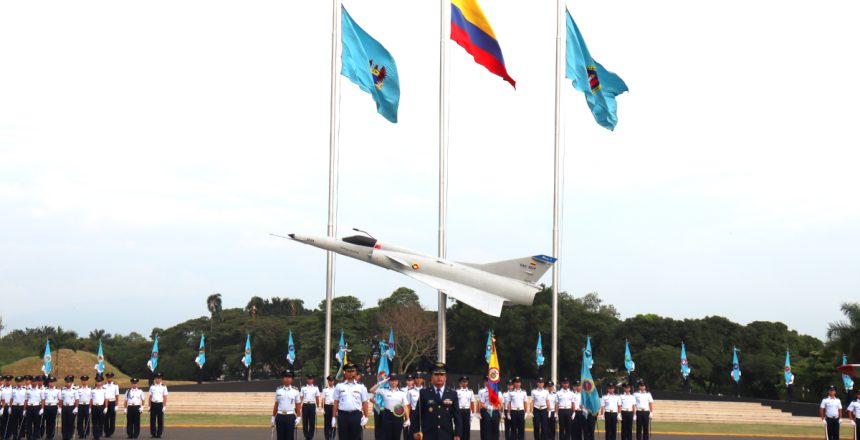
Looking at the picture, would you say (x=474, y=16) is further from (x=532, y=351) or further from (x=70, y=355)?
(x=70, y=355)

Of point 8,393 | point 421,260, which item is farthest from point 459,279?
point 8,393

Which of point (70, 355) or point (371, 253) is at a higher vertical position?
point (371, 253)

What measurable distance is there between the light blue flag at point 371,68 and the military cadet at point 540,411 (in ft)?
28.3

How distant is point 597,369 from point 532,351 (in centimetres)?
403

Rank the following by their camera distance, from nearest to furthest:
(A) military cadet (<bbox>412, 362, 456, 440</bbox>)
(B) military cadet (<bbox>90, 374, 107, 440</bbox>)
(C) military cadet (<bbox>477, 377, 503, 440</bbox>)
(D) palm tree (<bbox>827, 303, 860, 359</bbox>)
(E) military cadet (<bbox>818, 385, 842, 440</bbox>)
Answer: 1. (A) military cadet (<bbox>412, 362, 456, 440</bbox>)
2. (C) military cadet (<bbox>477, 377, 503, 440</bbox>)
3. (E) military cadet (<bbox>818, 385, 842, 440</bbox>)
4. (B) military cadet (<bbox>90, 374, 107, 440</bbox>)
5. (D) palm tree (<bbox>827, 303, 860, 359</bbox>)

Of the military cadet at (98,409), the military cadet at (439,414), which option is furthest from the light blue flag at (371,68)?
the military cadet at (439,414)

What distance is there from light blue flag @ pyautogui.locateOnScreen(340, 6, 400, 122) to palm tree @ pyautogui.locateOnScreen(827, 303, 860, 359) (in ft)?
73.1

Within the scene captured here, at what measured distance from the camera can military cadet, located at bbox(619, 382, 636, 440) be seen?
20219 millimetres

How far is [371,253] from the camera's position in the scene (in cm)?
2373

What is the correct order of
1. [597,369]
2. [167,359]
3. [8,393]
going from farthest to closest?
1. [167,359]
2. [597,369]
3. [8,393]

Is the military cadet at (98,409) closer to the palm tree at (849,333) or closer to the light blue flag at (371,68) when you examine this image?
the light blue flag at (371,68)

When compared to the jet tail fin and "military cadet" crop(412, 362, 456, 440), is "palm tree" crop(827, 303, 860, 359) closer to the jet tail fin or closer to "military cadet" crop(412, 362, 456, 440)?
the jet tail fin

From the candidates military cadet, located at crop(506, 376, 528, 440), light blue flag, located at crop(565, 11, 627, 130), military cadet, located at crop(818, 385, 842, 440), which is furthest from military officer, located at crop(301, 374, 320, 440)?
light blue flag, located at crop(565, 11, 627, 130)

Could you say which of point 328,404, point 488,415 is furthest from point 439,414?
point 328,404
